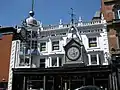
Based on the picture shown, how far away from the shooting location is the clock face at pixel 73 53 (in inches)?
1185

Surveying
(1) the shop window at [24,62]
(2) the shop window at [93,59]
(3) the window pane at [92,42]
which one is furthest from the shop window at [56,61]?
(3) the window pane at [92,42]

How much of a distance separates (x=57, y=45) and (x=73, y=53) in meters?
3.26

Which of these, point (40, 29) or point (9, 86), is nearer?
point (9, 86)

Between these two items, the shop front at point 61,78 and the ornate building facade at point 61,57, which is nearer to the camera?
the shop front at point 61,78

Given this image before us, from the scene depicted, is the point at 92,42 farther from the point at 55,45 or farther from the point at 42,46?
the point at 42,46

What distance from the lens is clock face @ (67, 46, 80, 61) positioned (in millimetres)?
30092

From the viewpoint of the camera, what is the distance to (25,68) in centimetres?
3152

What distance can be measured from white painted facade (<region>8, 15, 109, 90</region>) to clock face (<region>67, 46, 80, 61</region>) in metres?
1.02

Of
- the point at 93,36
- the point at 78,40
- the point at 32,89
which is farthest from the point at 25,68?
the point at 93,36

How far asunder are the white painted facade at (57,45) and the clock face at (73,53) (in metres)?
1.02

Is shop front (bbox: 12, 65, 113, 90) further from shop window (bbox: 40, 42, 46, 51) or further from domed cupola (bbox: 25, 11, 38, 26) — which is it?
domed cupola (bbox: 25, 11, 38, 26)

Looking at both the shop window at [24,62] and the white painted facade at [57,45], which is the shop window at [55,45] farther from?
the shop window at [24,62]

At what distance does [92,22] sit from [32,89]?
42.9ft

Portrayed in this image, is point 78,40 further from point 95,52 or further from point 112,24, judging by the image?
point 112,24
